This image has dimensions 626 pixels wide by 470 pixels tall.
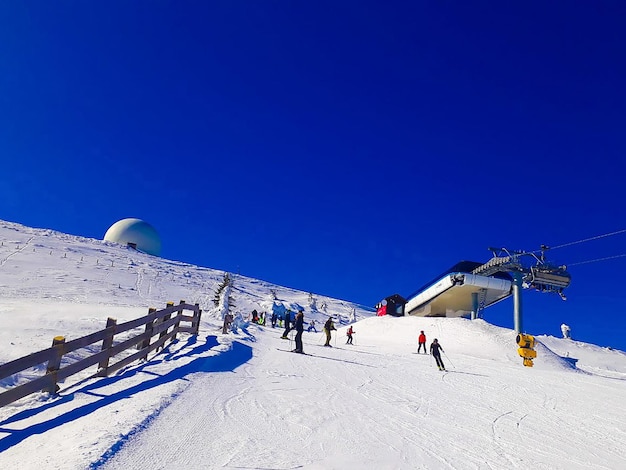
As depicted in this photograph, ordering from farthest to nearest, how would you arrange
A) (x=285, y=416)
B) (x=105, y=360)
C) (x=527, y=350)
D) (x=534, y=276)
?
(x=534, y=276) → (x=527, y=350) → (x=105, y=360) → (x=285, y=416)

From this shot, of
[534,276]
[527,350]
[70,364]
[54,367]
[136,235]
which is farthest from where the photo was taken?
[136,235]

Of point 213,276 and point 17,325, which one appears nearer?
point 17,325

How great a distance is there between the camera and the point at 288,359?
14.4m

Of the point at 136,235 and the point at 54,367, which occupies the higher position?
the point at 136,235

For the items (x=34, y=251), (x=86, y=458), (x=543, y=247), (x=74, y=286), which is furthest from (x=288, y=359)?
(x=34, y=251)

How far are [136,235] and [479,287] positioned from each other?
62969mm

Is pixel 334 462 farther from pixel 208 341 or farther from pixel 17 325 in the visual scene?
pixel 17 325

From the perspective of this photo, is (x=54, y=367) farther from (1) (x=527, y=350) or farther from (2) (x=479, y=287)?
(2) (x=479, y=287)

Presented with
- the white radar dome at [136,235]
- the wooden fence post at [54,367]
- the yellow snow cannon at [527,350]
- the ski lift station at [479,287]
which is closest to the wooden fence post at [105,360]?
the wooden fence post at [54,367]

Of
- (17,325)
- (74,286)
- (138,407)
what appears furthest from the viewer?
(74,286)

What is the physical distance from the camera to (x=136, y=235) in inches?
3191

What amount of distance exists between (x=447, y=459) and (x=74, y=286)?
38.5 m

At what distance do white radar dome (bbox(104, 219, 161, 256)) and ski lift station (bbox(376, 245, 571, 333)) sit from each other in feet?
153

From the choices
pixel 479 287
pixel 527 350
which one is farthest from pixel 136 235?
pixel 527 350
